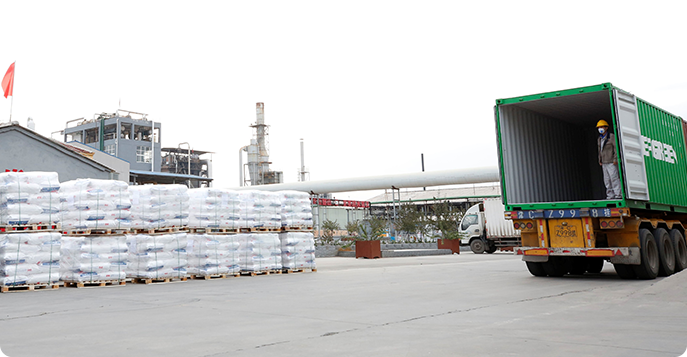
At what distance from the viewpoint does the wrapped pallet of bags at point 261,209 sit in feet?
43.9

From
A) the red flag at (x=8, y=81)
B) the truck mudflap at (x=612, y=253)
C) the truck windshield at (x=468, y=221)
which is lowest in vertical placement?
the truck mudflap at (x=612, y=253)

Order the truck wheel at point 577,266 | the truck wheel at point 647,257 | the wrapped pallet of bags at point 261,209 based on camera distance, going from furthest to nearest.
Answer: the wrapped pallet of bags at point 261,209, the truck wheel at point 577,266, the truck wheel at point 647,257

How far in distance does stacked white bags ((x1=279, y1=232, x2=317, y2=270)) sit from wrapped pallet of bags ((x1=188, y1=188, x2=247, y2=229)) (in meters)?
1.35

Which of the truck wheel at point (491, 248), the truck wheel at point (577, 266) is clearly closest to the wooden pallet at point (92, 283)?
the truck wheel at point (577, 266)

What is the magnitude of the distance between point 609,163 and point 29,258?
10.8 metres

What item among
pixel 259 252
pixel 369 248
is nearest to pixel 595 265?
pixel 259 252

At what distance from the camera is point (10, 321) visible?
641 centimetres

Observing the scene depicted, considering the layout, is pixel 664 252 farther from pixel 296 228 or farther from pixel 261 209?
pixel 261 209

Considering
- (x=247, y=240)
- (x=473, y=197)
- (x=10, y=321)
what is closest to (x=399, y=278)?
(x=247, y=240)

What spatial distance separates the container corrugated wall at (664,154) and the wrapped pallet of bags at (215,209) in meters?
8.72

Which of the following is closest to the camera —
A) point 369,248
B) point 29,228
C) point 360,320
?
point 360,320

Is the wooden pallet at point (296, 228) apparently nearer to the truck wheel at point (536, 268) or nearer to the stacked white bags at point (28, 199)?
the stacked white bags at point (28, 199)

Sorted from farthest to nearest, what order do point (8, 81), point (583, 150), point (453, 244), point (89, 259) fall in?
point (453, 244)
point (8, 81)
point (583, 150)
point (89, 259)

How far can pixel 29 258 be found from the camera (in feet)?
33.8
